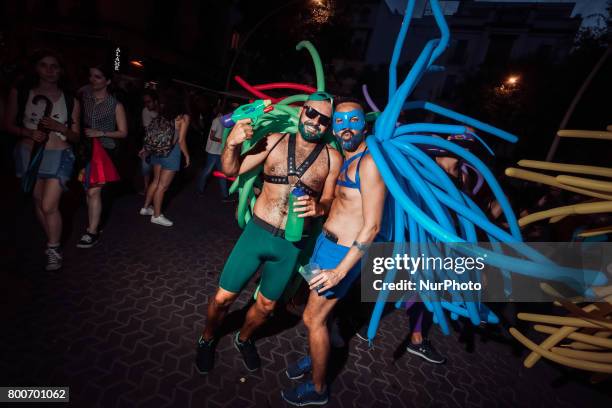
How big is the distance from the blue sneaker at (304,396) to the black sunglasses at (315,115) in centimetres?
224

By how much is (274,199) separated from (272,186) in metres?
0.12

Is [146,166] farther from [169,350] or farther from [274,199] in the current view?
[274,199]

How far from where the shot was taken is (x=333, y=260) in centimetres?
248

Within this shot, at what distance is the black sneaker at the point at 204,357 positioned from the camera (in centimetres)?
268

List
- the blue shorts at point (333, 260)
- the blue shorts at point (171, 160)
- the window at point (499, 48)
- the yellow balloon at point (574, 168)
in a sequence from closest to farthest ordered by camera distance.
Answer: the yellow balloon at point (574, 168), the blue shorts at point (333, 260), the blue shorts at point (171, 160), the window at point (499, 48)

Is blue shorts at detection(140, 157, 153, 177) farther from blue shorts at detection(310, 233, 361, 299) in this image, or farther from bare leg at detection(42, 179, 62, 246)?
blue shorts at detection(310, 233, 361, 299)

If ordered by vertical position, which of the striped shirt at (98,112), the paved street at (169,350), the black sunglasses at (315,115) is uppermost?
the black sunglasses at (315,115)

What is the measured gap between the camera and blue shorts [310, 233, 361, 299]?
245cm

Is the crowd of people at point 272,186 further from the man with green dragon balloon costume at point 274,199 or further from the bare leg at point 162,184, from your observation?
the bare leg at point 162,184

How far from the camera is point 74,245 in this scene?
4164 mm

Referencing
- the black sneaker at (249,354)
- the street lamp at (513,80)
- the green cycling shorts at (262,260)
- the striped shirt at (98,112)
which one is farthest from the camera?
the street lamp at (513,80)

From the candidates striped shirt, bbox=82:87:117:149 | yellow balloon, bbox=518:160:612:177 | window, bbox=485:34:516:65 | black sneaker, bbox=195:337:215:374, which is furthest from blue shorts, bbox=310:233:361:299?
window, bbox=485:34:516:65

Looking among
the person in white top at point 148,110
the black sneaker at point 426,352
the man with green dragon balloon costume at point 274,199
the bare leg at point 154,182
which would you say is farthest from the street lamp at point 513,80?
the man with green dragon balloon costume at point 274,199

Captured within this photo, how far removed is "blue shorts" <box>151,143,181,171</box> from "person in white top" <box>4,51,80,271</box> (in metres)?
1.70
